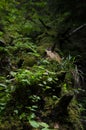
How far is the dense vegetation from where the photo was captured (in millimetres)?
3055

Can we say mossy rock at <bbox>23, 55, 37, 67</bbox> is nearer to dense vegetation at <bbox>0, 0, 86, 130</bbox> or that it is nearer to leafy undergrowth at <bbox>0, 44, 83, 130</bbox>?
dense vegetation at <bbox>0, 0, 86, 130</bbox>

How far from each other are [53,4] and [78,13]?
1079 millimetres

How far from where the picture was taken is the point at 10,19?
778 centimetres

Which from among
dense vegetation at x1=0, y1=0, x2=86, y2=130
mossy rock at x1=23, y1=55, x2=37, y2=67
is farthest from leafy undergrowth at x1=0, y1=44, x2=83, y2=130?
mossy rock at x1=23, y1=55, x2=37, y2=67

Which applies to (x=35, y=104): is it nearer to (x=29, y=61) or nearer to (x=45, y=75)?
(x=45, y=75)

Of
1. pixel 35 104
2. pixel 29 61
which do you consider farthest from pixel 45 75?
pixel 29 61

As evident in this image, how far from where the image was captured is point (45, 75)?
146 inches

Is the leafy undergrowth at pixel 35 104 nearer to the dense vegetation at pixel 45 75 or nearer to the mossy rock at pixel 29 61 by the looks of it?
the dense vegetation at pixel 45 75

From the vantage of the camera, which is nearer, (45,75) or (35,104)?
(35,104)

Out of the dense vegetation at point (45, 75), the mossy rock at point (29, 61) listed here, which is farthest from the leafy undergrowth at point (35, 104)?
the mossy rock at point (29, 61)

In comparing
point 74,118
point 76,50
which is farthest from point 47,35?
point 74,118

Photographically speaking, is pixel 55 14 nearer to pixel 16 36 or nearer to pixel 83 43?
pixel 83 43

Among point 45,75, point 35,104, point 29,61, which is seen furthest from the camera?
point 29,61

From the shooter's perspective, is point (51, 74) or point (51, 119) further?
point (51, 74)
